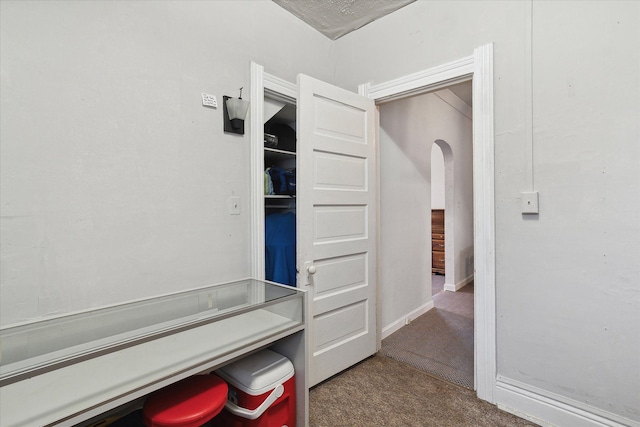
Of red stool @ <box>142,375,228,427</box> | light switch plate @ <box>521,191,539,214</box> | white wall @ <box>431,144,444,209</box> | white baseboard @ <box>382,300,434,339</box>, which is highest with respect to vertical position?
white wall @ <box>431,144,444,209</box>

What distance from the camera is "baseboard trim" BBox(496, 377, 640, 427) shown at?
153 centimetres

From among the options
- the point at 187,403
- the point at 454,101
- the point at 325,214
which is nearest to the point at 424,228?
the point at 325,214

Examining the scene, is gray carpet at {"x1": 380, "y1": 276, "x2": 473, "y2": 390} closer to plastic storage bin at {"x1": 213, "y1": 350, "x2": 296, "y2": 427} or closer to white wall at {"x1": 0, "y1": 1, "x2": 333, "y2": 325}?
plastic storage bin at {"x1": 213, "y1": 350, "x2": 296, "y2": 427}

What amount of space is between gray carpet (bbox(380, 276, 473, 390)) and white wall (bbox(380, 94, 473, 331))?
178mm

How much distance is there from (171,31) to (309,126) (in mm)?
943

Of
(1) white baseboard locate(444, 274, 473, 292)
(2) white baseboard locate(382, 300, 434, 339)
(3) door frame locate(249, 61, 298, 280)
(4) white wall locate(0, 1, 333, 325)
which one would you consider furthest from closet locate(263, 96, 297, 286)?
(1) white baseboard locate(444, 274, 473, 292)

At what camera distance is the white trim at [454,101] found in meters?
3.92

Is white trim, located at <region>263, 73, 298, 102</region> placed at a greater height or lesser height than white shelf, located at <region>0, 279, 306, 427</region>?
greater

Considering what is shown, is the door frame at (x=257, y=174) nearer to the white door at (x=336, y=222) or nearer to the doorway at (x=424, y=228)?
the white door at (x=336, y=222)

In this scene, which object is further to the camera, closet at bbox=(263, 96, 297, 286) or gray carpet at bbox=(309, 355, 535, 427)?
closet at bbox=(263, 96, 297, 286)

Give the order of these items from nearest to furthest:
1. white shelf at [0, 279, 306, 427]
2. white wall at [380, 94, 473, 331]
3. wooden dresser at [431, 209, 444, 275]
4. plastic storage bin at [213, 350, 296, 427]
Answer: white shelf at [0, 279, 306, 427], plastic storage bin at [213, 350, 296, 427], white wall at [380, 94, 473, 331], wooden dresser at [431, 209, 444, 275]

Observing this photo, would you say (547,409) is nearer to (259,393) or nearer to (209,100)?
(259,393)

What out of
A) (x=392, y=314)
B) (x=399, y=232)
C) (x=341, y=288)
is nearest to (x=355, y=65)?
(x=399, y=232)

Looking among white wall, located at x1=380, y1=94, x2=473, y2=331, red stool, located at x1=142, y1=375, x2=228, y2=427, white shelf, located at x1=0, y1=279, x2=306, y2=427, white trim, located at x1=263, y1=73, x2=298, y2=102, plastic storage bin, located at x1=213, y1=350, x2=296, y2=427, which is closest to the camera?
white shelf, located at x1=0, y1=279, x2=306, y2=427
